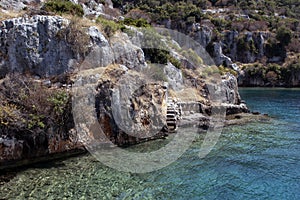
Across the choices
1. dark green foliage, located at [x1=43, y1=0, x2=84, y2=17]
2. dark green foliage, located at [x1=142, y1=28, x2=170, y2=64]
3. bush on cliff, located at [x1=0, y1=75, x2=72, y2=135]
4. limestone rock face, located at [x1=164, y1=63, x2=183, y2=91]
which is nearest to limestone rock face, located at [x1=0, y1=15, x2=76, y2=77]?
bush on cliff, located at [x1=0, y1=75, x2=72, y2=135]

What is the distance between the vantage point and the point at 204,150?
16844 millimetres

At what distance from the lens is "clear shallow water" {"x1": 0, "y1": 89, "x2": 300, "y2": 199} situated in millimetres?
11180

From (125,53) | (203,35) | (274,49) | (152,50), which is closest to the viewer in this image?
(125,53)

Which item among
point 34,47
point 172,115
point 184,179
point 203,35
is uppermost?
point 203,35

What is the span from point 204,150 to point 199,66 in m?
18.9

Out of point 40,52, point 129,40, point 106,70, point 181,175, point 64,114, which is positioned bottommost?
point 181,175

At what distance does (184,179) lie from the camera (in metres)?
12.7

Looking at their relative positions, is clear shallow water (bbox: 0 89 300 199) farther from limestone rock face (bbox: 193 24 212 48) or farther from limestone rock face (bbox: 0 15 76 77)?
limestone rock face (bbox: 193 24 212 48)

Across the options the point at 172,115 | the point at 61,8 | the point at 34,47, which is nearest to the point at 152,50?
the point at 172,115

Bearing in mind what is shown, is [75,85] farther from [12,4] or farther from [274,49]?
[274,49]

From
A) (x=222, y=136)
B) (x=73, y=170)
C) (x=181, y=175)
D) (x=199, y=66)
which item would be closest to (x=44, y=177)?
(x=73, y=170)

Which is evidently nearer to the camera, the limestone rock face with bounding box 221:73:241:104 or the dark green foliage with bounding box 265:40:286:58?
the limestone rock face with bounding box 221:73:241:104

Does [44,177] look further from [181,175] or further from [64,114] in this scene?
[181,175]

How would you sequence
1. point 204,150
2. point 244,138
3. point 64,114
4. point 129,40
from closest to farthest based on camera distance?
1. point 64,114
2. point 204,150
3. point 244,138
4. point 129,40
